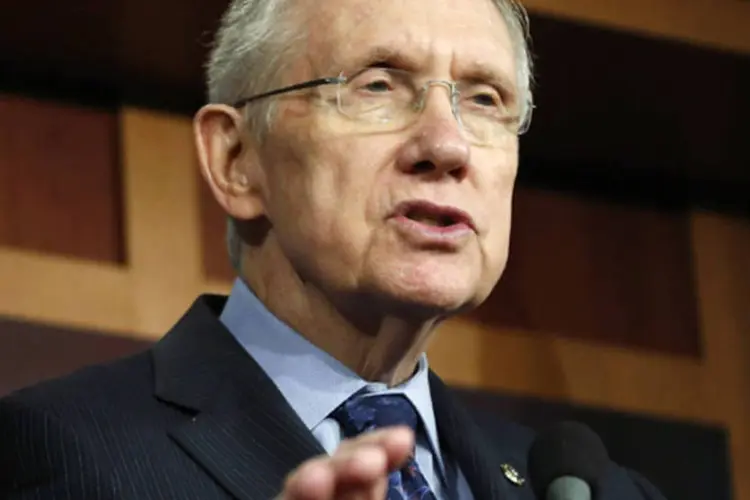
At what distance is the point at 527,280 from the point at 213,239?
0.57 meters

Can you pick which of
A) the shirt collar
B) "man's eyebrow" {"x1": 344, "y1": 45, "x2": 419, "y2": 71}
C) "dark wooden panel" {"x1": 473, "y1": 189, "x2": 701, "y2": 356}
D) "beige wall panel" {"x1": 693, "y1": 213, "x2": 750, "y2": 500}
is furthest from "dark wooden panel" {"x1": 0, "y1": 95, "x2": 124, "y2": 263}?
"beige wall panel" {"x1": 693, "y1": 213, "x2": 750, "y2": 500}

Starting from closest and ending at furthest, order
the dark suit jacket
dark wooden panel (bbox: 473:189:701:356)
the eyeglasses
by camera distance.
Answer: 1. the dark suit jacket
2. the eyeglasses
3. dark wooden panel (bbox: 473:189:701:356)

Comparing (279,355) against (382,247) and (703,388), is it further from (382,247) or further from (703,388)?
(703,388)

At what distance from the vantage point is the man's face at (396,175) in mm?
1803

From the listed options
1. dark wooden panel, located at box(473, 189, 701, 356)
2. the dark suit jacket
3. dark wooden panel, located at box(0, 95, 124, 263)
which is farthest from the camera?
dark wooden panel, located at box(473, 189, 701, 356)

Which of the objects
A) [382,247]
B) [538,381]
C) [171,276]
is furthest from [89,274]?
[382,247]

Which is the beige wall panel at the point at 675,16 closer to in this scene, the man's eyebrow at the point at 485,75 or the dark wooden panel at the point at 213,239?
the dark wooden panel at the point at 213,239

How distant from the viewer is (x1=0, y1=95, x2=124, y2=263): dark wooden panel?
2.71 meters

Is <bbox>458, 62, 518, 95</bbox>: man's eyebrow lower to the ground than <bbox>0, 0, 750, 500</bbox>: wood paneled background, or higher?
higher

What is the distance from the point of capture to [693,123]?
306cm

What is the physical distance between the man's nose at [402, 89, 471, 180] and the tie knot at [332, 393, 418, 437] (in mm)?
241

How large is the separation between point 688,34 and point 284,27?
1093 mm

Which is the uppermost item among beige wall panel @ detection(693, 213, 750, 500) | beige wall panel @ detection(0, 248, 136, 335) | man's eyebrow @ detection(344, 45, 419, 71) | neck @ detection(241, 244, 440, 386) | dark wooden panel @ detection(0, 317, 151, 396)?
man's eyebrow @ detection(344, 45, 419, 71)

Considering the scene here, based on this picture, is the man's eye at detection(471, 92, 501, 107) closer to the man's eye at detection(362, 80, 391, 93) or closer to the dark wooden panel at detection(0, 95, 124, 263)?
the man's eye at detection(362, 80, 391, 93)
